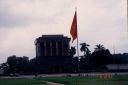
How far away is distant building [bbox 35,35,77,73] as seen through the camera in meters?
119

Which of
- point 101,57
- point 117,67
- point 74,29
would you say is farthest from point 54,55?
point 74,29

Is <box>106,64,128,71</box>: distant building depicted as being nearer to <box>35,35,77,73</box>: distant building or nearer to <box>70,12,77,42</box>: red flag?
<box>35,35,77,73</box>: distant building

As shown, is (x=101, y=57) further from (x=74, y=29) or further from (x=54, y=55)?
(x=74, y=29)

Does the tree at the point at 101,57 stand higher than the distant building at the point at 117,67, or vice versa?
the tree at the point at 101,57

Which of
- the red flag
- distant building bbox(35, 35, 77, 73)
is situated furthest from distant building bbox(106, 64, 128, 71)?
the red flag

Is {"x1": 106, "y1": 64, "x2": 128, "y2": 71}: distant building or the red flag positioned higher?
the red flag

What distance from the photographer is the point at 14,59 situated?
458ft

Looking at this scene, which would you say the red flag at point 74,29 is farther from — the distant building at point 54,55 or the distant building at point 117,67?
the distant building at point 54,55

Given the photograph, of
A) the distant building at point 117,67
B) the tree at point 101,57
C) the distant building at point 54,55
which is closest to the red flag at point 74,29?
the distant building at point 117,67

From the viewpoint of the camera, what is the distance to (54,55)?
12469 cm

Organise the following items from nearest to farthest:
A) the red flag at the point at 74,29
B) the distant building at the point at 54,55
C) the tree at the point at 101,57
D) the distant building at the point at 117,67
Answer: the red flag at the point at 74,29, the distant building at the point at 117,67, the distant building at the point at 54,55, the tree at the point at 101,57

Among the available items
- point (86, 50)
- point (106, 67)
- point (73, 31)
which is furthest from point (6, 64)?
point (73, 31)

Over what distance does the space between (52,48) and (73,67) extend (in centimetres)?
1137

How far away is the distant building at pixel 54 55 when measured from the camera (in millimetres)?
119438
